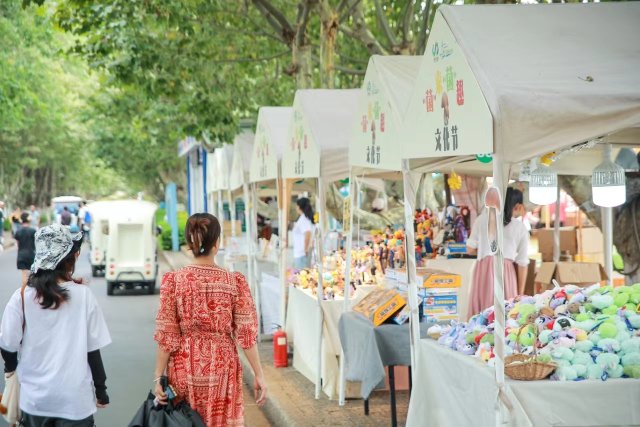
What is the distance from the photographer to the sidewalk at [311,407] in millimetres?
7943

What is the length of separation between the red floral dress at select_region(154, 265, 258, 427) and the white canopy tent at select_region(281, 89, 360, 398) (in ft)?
13.5

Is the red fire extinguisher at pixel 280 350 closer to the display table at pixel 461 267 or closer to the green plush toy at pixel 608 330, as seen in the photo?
the display table at pixel 461 267

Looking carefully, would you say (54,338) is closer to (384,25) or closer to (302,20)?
(384,25)

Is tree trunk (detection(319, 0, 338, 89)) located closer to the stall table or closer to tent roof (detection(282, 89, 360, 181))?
tent roof (detection(282, 89, 360, 181))

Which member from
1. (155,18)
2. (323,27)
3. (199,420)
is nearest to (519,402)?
(199,420)

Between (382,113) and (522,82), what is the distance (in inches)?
103

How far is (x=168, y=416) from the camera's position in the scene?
4.62m

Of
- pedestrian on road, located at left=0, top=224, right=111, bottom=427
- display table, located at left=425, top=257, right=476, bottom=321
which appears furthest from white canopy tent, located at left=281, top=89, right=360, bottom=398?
pedestrian on road, located at left=0, top=224, right=111, bottom=427

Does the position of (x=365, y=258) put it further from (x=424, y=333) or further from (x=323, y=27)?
(x=323, y=27)

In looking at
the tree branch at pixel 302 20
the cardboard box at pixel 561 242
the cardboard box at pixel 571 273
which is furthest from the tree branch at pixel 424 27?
the cardboard box at pixel 571 273

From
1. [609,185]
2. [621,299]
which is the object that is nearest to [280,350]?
[609,185]

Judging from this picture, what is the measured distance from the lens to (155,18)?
54.0 feet

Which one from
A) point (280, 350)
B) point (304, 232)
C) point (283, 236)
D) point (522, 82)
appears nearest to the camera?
point (522, 82)

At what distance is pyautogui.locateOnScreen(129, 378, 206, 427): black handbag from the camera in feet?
15.1
